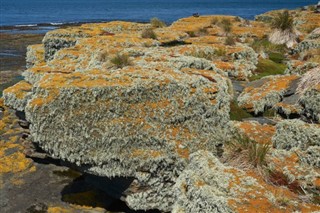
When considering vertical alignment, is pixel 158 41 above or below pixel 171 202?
above

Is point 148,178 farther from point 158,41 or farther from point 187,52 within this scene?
point 158,41

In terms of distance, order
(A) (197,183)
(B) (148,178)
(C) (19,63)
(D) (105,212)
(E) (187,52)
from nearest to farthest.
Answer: (A) (197,183) → (B) (148,178) → (D) (105,212) → (E) (187,52) → (C) (19,63)

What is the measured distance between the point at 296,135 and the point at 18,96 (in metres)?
12.9

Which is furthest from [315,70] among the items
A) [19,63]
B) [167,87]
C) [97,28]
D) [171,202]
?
[19,63]

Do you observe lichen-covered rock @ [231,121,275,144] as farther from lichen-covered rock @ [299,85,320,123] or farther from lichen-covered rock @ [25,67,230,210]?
lichen-covered rock @ [299,85,320,123]

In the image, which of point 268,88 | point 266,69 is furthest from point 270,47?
point 268,88

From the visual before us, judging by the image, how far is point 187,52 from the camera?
17172 mm

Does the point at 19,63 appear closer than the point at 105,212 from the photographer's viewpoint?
No

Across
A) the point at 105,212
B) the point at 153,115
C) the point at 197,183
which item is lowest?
the point at 105,212

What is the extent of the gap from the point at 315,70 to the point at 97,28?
1509 centimetres

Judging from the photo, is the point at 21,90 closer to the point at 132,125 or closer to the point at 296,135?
the point at 132,125

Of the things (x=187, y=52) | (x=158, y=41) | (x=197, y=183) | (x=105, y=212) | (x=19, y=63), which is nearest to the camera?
(x=197, y=183)

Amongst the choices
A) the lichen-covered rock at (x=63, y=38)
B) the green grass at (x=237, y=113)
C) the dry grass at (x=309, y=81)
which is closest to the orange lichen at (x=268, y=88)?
the green grass at (x=237, y=113)

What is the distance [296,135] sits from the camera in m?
10.1
